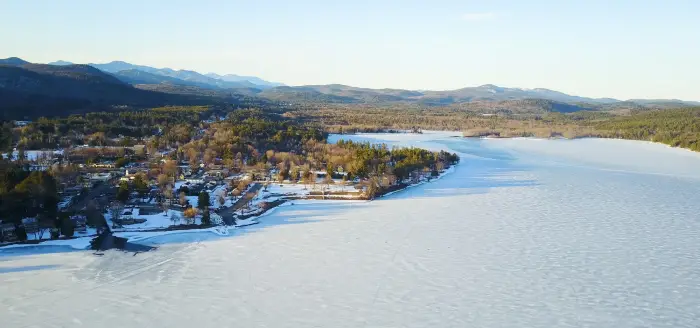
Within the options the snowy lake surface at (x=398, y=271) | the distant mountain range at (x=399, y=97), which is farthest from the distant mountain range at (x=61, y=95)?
the distant mountain range at (x=399, y=97)

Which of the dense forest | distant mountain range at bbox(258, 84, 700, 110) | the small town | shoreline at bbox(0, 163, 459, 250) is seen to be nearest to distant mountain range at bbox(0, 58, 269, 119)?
the small town

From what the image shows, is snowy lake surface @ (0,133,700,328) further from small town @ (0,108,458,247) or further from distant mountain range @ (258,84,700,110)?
distant mountain range @ (258,84,700,110)

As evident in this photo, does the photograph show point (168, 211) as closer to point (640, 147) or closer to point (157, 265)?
point (157, 265)

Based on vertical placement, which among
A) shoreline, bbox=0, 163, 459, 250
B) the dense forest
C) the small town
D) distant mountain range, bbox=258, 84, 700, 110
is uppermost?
distant mountain range, bbox=258, 84, 700, 110

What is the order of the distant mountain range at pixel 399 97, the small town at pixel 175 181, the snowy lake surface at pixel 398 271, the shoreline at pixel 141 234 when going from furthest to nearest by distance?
1. the distant mountain range at pixel 399 97
2. the small town at pixel 175 181
3. the shoreline at pixel 141 234
4. the snowy lake surface at pixel 398 271

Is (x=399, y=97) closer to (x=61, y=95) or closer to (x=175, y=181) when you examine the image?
(x=61, y=95)

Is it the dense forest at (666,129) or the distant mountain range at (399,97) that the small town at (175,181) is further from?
the distant mountain range at (399,97)

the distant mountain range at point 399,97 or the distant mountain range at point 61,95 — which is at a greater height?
the distant mountain range at point 399,97

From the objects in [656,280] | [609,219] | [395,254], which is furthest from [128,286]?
A: [609,219]

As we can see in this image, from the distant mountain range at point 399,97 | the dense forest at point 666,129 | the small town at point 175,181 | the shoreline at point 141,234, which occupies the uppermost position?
the distant mountain range at point 399,97

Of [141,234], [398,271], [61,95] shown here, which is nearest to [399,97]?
[61,95]
